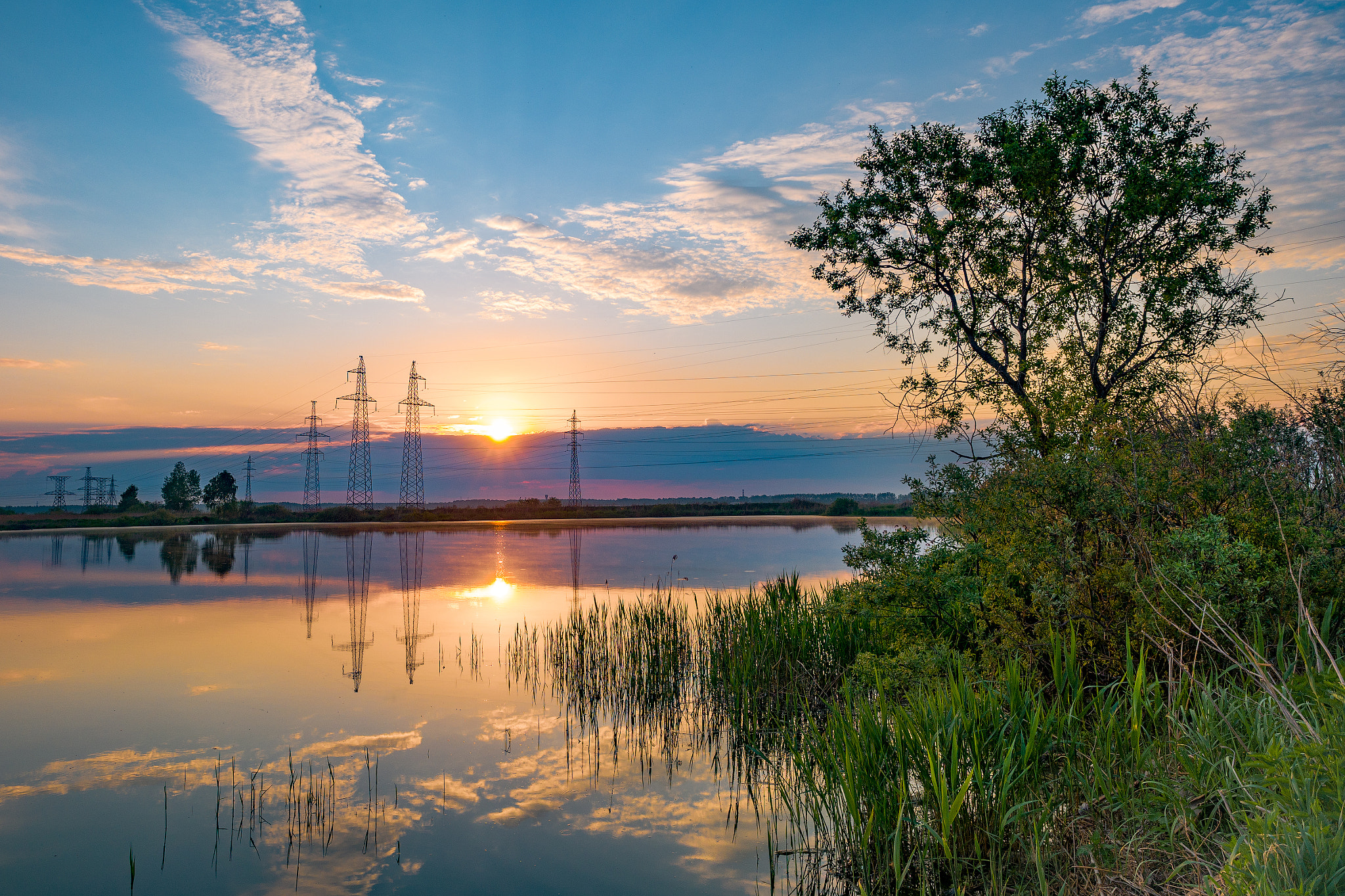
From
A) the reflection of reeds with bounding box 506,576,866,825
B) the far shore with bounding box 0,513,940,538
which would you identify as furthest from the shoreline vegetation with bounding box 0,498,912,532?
the reflection of reeds with bounding box 506,576,866,825

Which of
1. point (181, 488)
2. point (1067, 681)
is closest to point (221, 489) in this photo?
point (181, 488)

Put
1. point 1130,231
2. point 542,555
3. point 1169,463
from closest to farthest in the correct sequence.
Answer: point 1169,463 < point 1130,231 < point 542,555

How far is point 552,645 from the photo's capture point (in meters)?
17.9

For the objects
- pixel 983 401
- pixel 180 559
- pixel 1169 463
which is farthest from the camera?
pixel 180 559

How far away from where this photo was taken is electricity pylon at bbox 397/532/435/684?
59.3ft

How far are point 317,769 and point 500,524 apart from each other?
300 ft

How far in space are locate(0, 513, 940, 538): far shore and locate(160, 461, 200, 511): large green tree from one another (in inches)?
1102

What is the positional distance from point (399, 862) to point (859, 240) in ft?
57.2

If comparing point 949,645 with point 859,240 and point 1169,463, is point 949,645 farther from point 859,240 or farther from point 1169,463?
point 859,240

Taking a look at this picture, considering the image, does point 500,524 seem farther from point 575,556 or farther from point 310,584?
point 310,584

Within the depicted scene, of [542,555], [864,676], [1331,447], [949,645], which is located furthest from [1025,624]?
[542,555]

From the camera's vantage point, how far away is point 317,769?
10.5 meters

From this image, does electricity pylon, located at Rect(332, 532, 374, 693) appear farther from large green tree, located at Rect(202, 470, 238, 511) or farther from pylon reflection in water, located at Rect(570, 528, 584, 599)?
large green tree, located at Rect(202, 470, 238, 511)

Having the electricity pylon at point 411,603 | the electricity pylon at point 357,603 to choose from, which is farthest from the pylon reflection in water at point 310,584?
the electricity pylon at point 411,603
